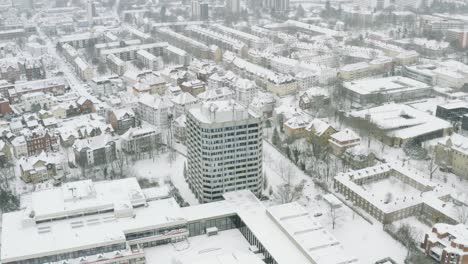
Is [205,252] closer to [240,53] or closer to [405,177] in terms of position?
[405,177]

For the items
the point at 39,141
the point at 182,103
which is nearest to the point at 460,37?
the point at 182,103

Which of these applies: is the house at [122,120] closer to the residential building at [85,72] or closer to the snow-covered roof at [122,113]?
the snow-covered roof at [122,113]

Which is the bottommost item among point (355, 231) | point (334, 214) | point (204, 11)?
point (355, 231)

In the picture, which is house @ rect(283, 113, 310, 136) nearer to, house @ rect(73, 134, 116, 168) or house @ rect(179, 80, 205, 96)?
house @ rect(179, 80, 205, 96)

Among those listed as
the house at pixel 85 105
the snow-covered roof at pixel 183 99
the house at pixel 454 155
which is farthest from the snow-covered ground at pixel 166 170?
the house at pixel 454 155

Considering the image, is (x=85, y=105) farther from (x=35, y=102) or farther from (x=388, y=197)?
(x=388, y=197)

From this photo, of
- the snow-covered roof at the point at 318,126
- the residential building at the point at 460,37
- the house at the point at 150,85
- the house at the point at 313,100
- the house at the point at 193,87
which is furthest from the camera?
the residential building at the point at 460,37
